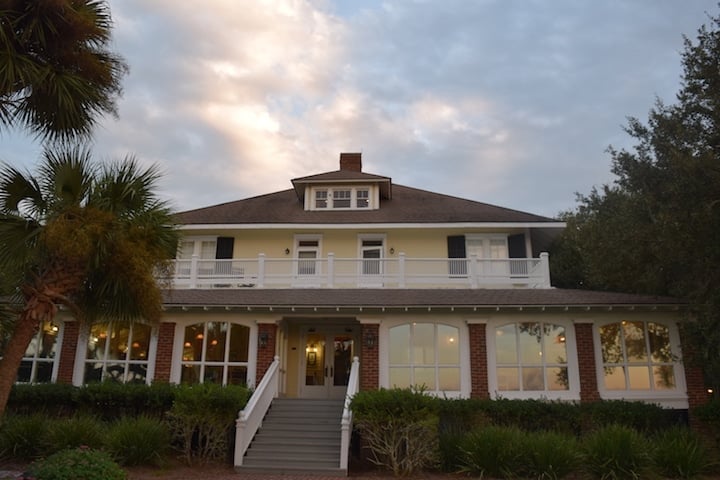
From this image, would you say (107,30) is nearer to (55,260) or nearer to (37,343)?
(55,260)

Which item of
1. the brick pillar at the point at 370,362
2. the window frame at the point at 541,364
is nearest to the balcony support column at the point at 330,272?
the brick pillar at the point at 370,362

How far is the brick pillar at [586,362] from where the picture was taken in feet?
46.4

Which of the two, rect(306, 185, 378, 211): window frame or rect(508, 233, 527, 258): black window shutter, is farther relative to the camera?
rect(306, 185, 378, 211): window frame

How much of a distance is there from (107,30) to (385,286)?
10.4 meters

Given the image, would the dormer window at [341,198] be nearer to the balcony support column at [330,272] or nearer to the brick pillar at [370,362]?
the balcony support column at [330,272]

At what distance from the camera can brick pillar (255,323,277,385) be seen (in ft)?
48.5

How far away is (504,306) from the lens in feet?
46.5

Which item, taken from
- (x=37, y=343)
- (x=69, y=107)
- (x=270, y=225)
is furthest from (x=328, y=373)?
(x=69, y=107)

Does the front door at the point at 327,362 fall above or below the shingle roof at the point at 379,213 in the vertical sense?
below

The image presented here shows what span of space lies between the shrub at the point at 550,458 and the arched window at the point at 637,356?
15.1ft

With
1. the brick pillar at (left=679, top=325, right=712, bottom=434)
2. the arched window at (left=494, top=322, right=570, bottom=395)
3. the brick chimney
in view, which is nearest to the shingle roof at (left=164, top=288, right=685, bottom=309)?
the arched window at (left=494, top=322, right=570, bottom=395)

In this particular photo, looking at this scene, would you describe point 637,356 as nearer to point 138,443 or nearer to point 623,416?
point 623,416

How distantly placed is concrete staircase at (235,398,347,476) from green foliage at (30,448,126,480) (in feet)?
12.1

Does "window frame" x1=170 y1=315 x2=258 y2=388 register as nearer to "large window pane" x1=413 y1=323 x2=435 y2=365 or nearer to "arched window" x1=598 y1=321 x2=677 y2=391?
"large window pane" x1=413 y1=323 x2=435 y2=365
